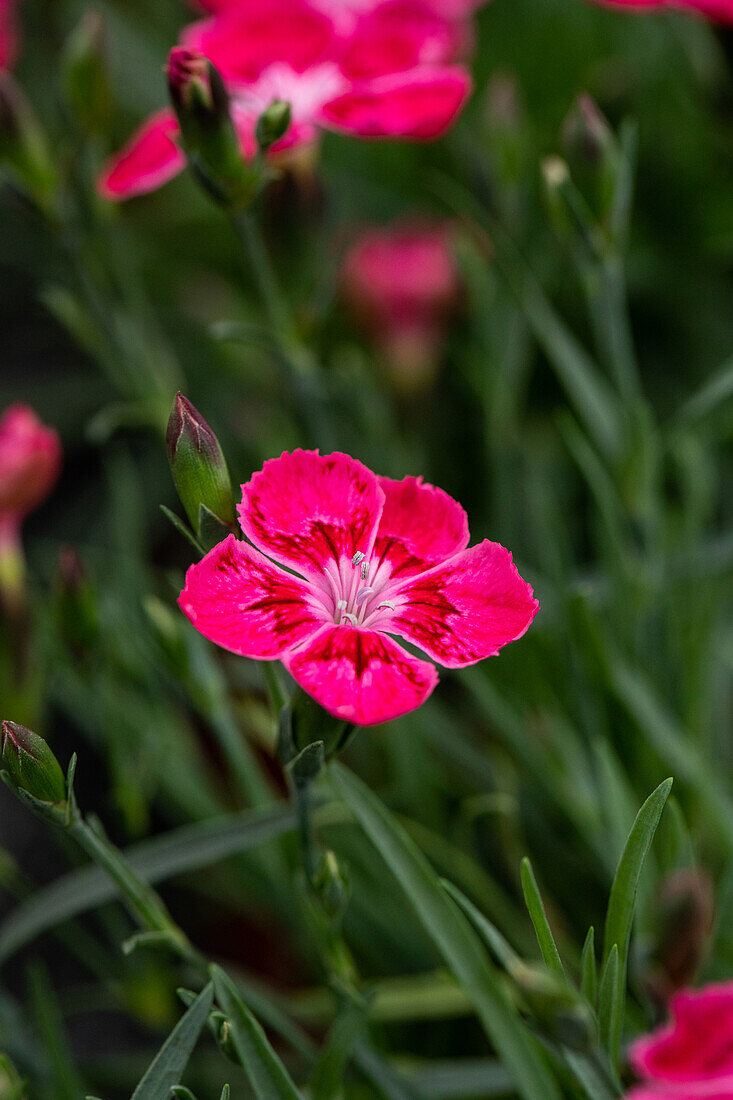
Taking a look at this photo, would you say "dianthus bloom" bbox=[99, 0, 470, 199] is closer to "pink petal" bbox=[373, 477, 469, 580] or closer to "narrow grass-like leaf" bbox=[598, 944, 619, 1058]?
A: "pink petal" bbox=[373, 477, 469, 580]

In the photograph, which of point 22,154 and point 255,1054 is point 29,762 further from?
point 22,154

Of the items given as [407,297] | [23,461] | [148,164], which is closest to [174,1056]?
[23,461]

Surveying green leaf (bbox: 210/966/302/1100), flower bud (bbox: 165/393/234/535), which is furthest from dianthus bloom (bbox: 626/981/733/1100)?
flower bud (bbox: 165/393/234/535)

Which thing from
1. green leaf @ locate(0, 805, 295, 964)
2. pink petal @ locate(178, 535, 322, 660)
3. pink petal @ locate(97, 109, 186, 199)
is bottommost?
green leaf @ locate(0, 805, 295, 964)

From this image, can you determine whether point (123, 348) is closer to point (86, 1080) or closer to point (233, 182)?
point (233, 182)

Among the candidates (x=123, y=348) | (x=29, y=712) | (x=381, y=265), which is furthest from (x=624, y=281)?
(x=29, y=712)

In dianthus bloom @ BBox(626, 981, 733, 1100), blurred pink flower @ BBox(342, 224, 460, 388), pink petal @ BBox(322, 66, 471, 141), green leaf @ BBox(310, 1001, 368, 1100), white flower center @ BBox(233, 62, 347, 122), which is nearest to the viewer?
dianthus bloom @ BBox(626, 981, 733, 1100)
